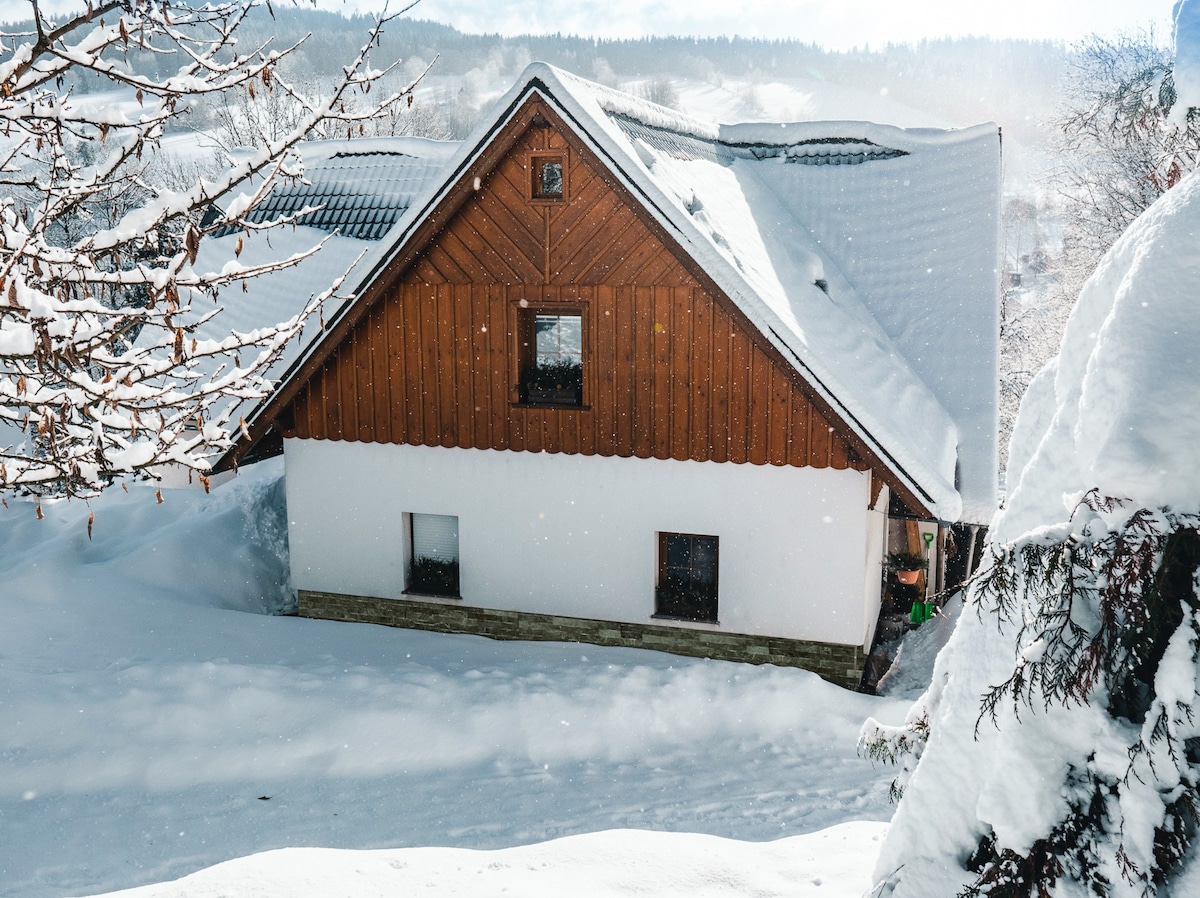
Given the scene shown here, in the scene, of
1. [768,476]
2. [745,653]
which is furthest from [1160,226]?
[745,653]

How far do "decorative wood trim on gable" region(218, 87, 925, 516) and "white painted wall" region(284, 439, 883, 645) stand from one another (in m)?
0.30

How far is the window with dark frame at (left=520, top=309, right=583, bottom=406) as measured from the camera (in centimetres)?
1091

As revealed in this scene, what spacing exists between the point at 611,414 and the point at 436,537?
2993mm

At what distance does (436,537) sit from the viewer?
39.2ft

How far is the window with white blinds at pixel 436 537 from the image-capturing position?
39.0 ft

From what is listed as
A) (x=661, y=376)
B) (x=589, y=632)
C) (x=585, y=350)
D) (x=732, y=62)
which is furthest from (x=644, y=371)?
(x=732, y=62)

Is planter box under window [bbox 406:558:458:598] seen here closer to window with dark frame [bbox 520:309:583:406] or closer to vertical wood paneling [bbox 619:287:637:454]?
window with dark frame [bbox 520:309:583:406]

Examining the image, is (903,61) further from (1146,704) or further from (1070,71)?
(1146,704)

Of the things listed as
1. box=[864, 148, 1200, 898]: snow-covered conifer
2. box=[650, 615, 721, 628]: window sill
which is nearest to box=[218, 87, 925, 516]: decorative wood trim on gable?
box=[650, 615, 721, 628]: window sill

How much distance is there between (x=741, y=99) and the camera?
364ft

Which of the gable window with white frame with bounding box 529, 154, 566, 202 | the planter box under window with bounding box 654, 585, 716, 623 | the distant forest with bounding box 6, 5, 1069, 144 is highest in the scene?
the distant forest with bounding box 6, 5, 1069, 144

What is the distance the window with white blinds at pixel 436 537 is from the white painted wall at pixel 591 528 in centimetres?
30

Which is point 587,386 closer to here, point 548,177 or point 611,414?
point 611,414

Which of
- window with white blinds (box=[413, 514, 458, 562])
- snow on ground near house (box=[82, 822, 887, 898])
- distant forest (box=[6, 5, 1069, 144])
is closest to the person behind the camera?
snow on ground near house (box=[82, 822, 887, 898])
